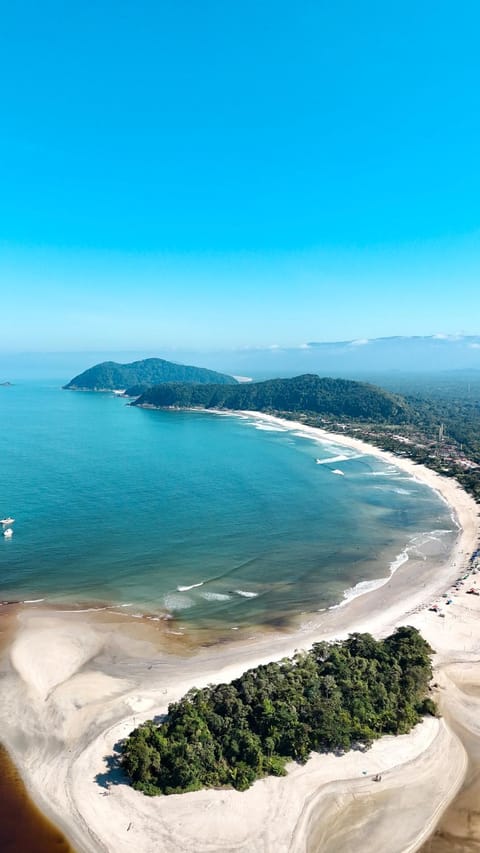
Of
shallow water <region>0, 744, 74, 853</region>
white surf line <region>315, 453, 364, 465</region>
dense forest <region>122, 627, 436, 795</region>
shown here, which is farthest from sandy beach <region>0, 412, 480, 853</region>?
white surf line <region>315, 453, 364, 465</region>

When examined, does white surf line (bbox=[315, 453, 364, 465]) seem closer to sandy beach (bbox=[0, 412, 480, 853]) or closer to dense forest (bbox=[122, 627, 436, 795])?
sandy beach (bbox=[0, 412, 480, 853])

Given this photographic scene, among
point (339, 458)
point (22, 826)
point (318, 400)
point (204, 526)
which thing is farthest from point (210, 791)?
point (318, 400)

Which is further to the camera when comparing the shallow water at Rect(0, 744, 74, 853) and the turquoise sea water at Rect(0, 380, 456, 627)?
the turquoise sea water at Rect(0, 380, 456, 627)

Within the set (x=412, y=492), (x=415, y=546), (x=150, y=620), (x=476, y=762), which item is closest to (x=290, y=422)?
(x=412, y=492)

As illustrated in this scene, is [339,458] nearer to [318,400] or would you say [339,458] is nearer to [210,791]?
[318,400]

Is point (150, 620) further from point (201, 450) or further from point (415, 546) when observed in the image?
point (201, 450)

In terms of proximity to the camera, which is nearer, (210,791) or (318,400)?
(210,791)
